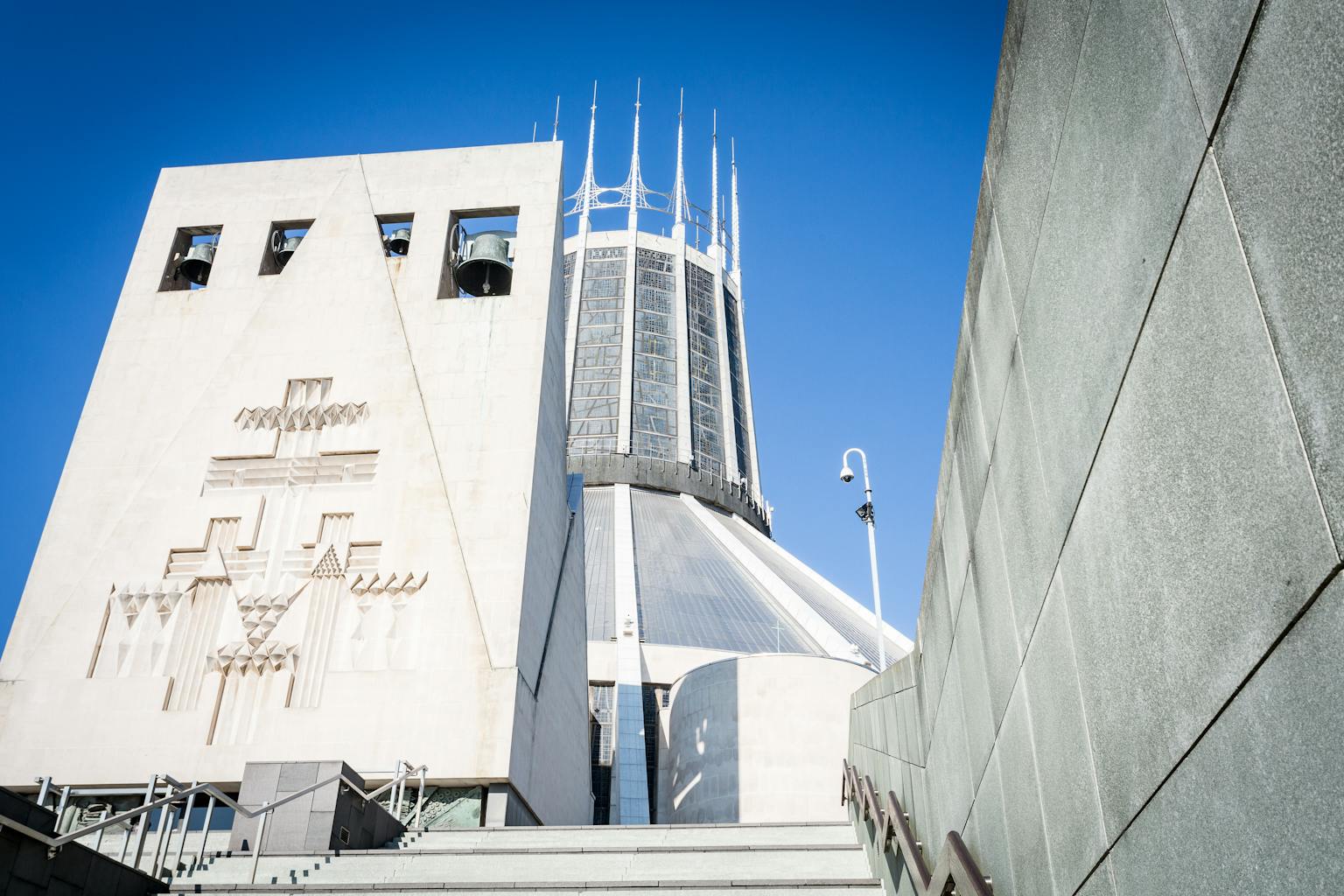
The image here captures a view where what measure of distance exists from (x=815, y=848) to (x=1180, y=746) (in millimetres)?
5013

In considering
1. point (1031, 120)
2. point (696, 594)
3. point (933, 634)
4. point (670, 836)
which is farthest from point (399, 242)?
point (696, 594)

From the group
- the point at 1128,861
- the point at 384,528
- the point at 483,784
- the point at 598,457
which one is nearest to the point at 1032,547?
the point at 1128,861

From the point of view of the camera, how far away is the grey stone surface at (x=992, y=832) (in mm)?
2816

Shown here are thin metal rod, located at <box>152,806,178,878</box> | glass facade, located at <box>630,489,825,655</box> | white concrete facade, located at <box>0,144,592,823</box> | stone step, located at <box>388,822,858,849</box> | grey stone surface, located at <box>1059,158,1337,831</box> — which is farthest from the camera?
glass facade, located at <box>630,489,825,655</box>

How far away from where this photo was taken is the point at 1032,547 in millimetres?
2418

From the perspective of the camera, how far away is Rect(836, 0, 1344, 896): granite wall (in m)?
1.23

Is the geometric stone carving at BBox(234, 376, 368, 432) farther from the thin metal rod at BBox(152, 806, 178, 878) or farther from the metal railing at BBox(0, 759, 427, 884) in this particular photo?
the thin metal rod at BBox(152, 806, 178, 878)

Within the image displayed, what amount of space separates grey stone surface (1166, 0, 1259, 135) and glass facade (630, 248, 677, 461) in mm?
32560

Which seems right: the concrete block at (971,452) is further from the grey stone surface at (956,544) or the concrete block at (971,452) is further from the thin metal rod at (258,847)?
the thin metal rod at (258,847)

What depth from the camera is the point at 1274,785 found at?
1.33m

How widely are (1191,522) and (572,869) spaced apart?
5332 mm

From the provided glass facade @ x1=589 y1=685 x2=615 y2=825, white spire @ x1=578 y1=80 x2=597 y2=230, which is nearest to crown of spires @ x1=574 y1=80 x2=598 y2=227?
white spire @ x1=578 y1=80 x2=597 y2=230

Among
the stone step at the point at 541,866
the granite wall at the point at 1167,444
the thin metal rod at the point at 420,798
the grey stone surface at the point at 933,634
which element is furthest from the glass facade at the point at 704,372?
the granite wall at the point at 1167,444

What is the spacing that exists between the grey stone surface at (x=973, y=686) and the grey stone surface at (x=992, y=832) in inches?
2.3
